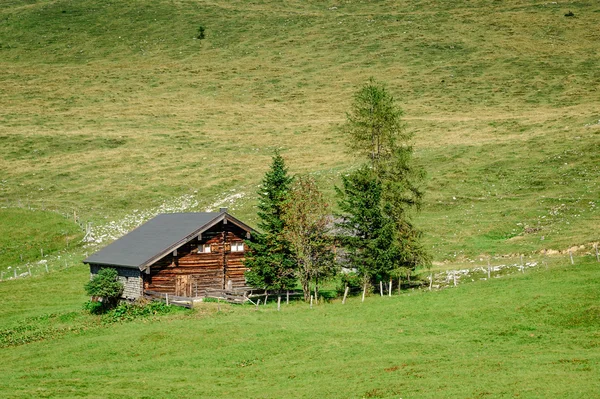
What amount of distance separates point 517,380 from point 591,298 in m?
13.6

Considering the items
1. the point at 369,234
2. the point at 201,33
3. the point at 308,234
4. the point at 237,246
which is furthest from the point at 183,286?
the point at 201,33

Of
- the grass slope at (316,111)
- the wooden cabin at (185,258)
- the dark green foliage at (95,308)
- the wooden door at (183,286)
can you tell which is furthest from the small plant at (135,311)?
the grass slope at (316,111)

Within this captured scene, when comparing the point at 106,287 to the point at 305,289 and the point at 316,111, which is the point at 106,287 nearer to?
the point at 305,289

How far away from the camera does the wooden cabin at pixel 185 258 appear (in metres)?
53.4

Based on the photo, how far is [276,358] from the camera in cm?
3641

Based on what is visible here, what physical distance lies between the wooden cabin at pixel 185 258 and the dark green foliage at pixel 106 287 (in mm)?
917

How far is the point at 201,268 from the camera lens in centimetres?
5572

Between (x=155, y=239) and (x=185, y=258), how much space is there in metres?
3.40

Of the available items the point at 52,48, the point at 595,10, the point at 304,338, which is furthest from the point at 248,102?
the point at 304,338

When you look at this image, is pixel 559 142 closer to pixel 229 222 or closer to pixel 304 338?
pixel 229 222

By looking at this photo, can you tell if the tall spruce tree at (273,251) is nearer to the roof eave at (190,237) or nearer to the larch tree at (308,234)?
the larch tree at (308,234)

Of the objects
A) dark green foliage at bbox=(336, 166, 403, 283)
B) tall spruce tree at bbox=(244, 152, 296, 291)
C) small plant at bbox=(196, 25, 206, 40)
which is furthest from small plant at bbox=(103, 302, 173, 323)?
small plant at bbox=(196, 25, 206, 40)

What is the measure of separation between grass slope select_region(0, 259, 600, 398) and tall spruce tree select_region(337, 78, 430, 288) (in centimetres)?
386

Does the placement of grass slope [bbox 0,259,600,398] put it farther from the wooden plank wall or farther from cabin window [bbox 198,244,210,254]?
cabin window [bbox 198,244,210,254]
